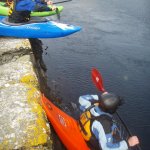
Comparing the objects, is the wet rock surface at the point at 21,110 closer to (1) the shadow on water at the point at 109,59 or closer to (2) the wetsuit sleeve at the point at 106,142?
(2) the wetsuit sleeve at the point at 106,142

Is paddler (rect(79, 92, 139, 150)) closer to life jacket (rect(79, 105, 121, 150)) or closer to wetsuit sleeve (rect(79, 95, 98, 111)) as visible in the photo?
life jacket (rect(79, 105, 121, 150))

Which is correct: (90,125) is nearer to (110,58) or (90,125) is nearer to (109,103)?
(109,103)

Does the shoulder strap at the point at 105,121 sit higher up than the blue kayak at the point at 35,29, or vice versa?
the blue kayak at the point at 35,29

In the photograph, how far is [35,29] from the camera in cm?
816

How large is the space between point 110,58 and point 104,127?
547 centimetres

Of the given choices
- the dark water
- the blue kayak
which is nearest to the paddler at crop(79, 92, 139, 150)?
the dark water

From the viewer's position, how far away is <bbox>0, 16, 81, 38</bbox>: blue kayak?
8.09m

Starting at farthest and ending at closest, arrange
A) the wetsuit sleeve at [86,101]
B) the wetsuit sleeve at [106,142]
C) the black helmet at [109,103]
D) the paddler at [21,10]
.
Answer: the paddler at [21,10], the wetsuit sleeve at [86,101], the black helmet at [109,103], the wetsuit sleeve at [106,142]

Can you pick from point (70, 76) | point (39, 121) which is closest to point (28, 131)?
point (39, 121)

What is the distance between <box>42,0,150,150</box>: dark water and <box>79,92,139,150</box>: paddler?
6.41 ft

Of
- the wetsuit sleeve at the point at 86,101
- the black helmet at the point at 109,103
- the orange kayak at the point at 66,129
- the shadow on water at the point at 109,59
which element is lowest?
the shadow on water at the point at 109,59

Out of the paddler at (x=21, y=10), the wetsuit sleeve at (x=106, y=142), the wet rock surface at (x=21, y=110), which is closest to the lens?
the wet rock surface at (x=21, y=110)

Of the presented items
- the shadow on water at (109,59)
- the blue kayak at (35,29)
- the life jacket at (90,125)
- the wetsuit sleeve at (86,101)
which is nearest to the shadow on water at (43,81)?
the shadow on water at (109,59)

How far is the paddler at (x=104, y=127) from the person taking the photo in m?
3.74
